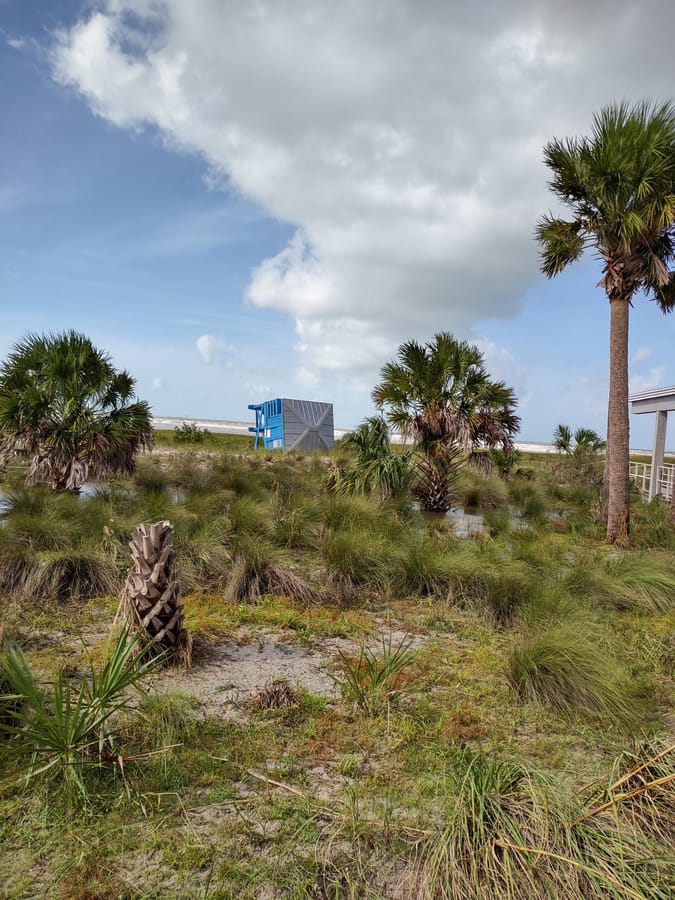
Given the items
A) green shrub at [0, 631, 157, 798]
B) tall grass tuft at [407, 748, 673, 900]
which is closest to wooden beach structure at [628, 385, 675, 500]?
tall grass tuft at [407, 748, 673, 900]

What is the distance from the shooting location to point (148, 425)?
37.5 ft

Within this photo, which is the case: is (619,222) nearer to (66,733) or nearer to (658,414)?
(658,414)

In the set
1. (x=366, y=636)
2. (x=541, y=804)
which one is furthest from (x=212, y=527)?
(x=541, y=804)

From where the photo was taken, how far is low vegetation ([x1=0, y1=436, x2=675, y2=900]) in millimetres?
2299

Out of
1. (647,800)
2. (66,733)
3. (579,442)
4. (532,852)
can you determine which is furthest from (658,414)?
(66,733)

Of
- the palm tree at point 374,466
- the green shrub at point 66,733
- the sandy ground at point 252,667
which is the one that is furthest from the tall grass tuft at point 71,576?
the palm tree at point 374,466

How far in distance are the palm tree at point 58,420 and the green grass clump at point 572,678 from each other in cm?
858

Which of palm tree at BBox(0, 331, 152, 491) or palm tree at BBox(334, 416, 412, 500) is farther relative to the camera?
palm tree at BBox(334, 416, 412, 500)

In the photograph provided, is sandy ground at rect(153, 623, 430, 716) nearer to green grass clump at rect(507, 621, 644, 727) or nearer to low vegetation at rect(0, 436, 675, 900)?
low vegetation at rect(0, 436, 675, 900)

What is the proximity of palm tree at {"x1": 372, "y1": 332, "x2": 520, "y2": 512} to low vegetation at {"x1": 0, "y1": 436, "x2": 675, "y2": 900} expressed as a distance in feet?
19.3

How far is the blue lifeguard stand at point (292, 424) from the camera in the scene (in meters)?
31.1

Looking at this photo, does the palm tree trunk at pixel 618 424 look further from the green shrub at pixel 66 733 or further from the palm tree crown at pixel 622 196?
the green shrub at pixel 66 733

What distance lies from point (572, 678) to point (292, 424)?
2792 centimetres

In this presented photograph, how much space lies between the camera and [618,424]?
1139cm
